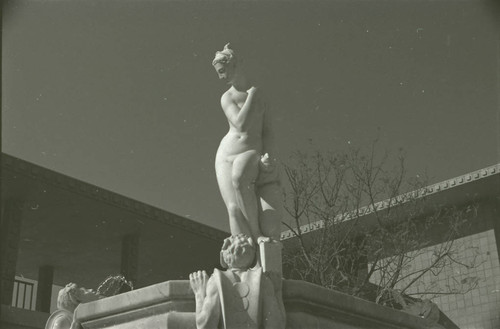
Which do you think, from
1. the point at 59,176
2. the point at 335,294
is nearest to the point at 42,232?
the point at 59,176

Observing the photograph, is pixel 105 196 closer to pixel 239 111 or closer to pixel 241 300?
pixel 239 111

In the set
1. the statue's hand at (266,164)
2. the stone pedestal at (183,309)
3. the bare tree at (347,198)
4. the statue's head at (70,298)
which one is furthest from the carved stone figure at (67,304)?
the bare tree at (347,198)

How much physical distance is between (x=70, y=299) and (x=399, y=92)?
949 cm

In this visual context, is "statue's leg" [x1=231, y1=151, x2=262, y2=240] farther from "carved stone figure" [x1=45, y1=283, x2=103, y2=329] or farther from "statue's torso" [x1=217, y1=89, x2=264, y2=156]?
"carved stone figure" [x1=45, y1=283, x2=103, y2=329]

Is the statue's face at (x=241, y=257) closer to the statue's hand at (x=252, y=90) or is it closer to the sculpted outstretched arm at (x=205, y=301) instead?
the sculpted outstretched arm at (x=205, y=301)

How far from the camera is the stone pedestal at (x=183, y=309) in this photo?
17.3ft

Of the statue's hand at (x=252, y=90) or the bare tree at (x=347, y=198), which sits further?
the bare tree at (x=347, y=198)

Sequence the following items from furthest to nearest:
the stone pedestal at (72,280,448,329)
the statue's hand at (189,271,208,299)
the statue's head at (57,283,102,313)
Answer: the statue's head at (57,283,102,313)
the stone pedestal at (72,280,448,329)
the statue's hand at (189,271,208,299)

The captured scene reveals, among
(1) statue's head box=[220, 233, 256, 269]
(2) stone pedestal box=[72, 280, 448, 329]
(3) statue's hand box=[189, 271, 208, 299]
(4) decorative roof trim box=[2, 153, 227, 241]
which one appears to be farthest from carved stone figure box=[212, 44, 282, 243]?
(4) decorative roof trim box=[2, 153, 227, 241]

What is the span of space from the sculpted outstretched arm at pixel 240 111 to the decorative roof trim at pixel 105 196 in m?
8.19

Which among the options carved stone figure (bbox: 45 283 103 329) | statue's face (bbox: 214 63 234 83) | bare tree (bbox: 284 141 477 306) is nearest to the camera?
carved stone figure (bbox: 45 283 103 329)

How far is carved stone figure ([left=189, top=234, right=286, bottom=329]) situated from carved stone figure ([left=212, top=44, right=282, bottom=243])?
0.72m

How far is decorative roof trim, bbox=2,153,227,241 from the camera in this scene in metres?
13.9

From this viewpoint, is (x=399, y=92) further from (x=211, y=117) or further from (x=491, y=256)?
(x=491, y=256)
